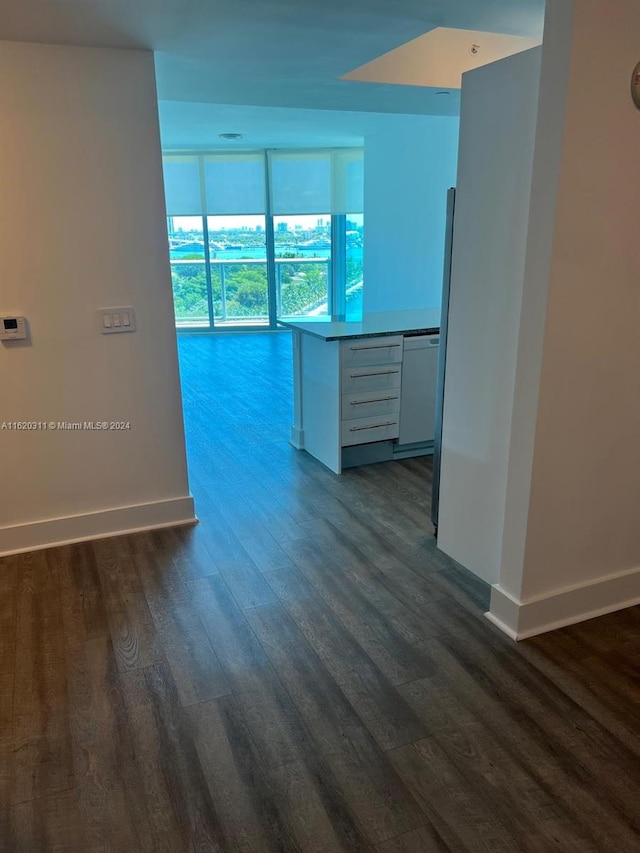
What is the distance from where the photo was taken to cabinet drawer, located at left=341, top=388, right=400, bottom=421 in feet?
13.4

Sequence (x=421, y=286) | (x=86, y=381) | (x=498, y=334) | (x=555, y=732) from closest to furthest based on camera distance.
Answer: (x=555, y=732), (x=498, y=334), (x=86, y=381), (x=421, y=286)

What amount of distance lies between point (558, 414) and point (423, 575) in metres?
1.08

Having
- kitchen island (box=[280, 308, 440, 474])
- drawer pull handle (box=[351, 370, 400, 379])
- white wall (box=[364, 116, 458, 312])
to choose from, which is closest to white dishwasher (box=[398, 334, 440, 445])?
kitchen island (box=[280, 308, 440, 474])

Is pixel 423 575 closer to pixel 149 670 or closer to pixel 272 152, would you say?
pixel 149 670

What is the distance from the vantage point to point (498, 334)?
2.57 metres

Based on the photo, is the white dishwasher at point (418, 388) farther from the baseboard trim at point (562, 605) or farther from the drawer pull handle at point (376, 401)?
the baseboard trim at point (562, 605)

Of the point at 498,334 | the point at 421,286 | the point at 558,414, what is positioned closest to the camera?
the point at 558,414

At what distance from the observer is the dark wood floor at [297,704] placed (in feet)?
5.69

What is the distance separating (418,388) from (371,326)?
542mm

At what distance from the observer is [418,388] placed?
4.32 m

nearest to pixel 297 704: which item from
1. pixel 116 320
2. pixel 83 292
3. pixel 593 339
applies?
pixel 593 339

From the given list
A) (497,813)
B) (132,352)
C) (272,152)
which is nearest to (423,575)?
(497,813)

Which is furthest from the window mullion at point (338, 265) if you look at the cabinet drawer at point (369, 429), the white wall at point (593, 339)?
the white wall at point (593, 339)

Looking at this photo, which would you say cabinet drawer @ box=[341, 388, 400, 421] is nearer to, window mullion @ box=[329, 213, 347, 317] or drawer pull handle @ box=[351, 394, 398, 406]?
drawer pull handle @ box=[351, 394, 398, 406]
